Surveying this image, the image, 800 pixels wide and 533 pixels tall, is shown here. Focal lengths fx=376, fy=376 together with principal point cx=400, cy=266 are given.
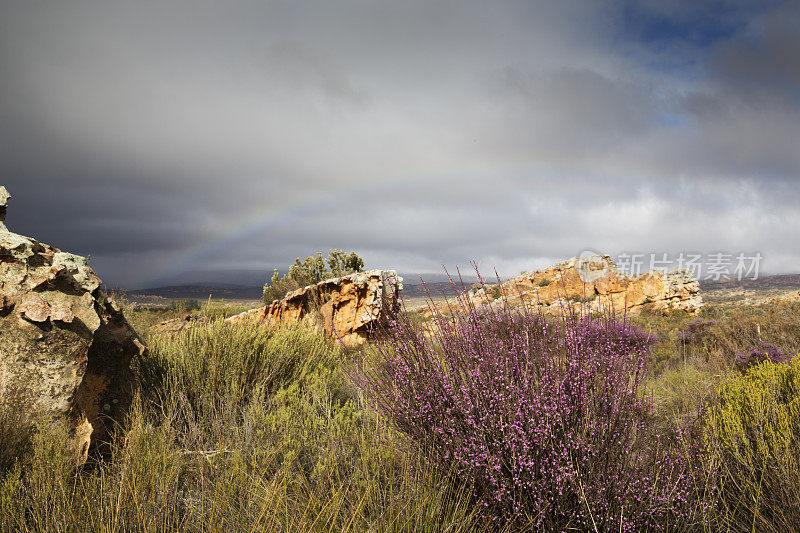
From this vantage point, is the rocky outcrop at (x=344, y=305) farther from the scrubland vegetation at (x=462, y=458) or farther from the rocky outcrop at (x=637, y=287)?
the rocky outcrop at (x=637, y=287)

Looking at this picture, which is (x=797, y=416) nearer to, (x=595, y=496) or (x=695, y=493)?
(x=695, y=493)

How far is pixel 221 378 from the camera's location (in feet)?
14.0

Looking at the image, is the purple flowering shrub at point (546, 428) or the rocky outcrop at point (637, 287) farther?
the rocky outcrop at point (637, 287)

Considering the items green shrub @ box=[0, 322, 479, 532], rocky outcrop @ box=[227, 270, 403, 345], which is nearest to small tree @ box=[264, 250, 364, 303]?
rocky outcrop @ box=[227, 270, 403, 345]

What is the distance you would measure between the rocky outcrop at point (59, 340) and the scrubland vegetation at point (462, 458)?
0.51 ft

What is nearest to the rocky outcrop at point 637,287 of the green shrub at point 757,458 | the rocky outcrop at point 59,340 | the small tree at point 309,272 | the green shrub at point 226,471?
the small tree at point 309,272

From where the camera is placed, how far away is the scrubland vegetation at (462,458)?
209cm

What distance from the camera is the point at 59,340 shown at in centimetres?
278

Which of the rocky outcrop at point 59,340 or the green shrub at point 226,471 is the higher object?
the rocky outcrop at point 59,340

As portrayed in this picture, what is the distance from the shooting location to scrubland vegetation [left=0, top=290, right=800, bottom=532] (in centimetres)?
209

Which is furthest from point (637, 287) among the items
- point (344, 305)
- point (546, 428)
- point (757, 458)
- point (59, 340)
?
point (59, 340)

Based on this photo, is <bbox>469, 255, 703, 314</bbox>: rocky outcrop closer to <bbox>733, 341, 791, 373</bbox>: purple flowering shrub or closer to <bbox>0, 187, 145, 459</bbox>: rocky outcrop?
<bbox>733, 341, 791, 373</bbox>: purple flowering shrub

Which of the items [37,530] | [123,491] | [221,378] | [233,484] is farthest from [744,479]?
[221,378]

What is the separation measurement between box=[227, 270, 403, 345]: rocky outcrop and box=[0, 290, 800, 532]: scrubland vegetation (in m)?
6.25
